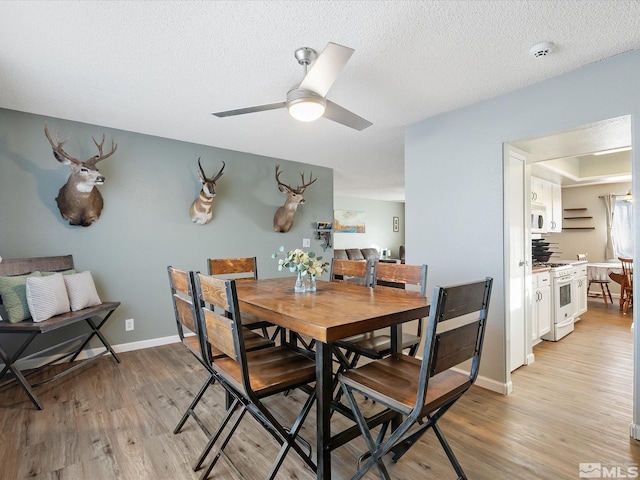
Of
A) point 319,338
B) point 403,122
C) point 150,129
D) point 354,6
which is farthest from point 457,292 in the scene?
point 150,129

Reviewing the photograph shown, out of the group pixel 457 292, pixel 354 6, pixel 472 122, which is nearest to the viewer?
pixel 457 292

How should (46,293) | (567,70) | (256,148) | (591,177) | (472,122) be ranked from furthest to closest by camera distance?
(591,177) < (256,148) < (472,122) < (46,293) < (567,70)

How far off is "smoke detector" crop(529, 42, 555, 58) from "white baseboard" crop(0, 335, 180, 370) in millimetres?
4171

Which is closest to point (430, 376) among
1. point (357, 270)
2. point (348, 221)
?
point (357, 270)

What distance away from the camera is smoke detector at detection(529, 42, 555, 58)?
75.6 inches

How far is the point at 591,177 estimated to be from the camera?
5207 millimetres

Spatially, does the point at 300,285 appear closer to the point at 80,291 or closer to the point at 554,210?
the point at 80,291

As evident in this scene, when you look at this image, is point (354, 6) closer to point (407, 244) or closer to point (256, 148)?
point (407, 244)

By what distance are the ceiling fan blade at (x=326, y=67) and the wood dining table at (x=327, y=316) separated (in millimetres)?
1220

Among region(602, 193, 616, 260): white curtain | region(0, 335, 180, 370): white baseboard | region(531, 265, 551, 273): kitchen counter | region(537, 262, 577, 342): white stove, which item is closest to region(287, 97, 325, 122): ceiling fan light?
region(531, 265, 551, 273): kitchen counter

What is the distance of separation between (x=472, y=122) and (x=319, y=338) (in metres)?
2.43

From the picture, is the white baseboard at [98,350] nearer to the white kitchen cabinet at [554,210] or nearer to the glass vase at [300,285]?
the glass vase at [300,285]

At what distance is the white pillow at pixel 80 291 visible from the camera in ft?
9.16

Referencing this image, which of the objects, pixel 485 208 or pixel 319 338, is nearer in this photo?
pixel 319 338
